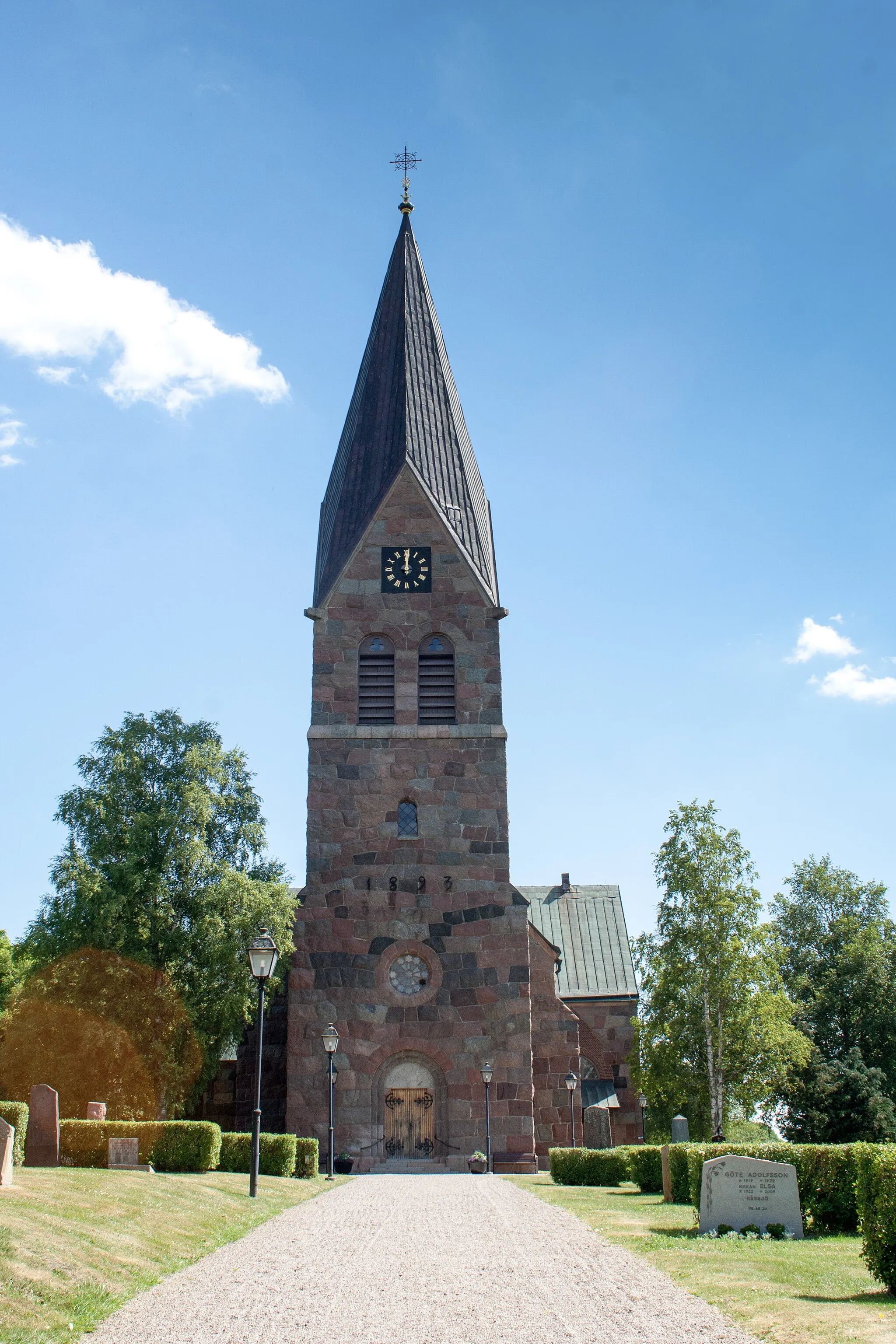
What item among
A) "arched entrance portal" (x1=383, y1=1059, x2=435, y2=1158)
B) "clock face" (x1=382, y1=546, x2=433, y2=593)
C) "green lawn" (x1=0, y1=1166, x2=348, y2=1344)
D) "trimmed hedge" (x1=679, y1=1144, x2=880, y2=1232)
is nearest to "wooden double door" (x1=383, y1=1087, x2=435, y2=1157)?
"arched entrance portal" (x1=383, y1=1059, x2=435, y2=1158)

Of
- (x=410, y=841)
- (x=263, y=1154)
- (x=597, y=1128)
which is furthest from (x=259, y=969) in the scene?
(x=597, y=1128)

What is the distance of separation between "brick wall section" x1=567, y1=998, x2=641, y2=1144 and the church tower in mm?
12044

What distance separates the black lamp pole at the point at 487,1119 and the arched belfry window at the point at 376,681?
28.9 feet

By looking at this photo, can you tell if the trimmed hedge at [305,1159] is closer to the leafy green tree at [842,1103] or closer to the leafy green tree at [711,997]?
the leafy green tree at [711,997]

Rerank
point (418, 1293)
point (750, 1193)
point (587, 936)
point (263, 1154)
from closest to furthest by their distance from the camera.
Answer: point (418, 1293)
point (750, 1193)
point (263, 1154)
point (587, 936)

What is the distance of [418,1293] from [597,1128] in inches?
709

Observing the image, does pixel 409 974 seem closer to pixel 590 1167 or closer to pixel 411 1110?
pixel 411 1110

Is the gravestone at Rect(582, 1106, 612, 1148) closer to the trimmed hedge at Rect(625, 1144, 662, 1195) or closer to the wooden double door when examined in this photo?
the wooden double door

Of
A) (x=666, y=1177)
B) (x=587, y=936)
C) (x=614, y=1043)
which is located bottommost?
(x=666, y=1177)

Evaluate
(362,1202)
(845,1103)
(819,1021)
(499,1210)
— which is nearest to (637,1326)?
(499,1210)

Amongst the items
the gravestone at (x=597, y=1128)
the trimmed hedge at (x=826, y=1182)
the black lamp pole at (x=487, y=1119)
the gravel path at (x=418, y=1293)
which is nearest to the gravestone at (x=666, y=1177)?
the trimmed hedge at (x=826, y=1182)

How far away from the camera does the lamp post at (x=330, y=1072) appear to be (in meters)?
22.7

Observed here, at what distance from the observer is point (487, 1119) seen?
2516 cm

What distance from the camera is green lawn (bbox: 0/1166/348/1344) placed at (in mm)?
7727
